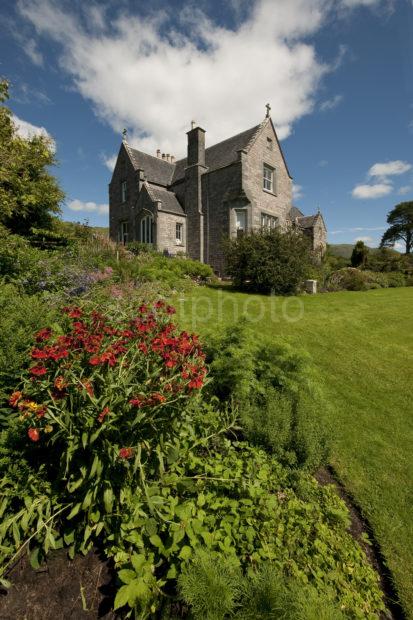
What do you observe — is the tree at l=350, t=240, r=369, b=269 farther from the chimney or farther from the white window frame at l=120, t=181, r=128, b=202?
the white window frame at l=120, t=181, r=128, b=202

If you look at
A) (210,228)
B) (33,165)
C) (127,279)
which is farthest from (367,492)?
(210,228)

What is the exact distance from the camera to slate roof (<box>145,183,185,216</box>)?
68.1 ft

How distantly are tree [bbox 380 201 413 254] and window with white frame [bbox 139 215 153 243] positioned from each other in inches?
1911

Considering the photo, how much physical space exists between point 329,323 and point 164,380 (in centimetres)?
752

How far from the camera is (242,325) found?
14.0ft

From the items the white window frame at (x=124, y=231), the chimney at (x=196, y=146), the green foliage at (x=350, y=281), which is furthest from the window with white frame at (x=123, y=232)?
the green foliage at (x=350, y=281)

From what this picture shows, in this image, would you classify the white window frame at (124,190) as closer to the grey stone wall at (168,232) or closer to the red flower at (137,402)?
the grey stone wall at (168,232)

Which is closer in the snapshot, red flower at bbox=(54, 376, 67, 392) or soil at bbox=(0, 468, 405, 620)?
soil at bbox=(0, 468, 405, 620)

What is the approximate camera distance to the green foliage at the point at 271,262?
508 inches

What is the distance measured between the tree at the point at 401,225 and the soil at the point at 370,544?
58881 mm

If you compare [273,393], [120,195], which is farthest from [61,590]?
[120,195]

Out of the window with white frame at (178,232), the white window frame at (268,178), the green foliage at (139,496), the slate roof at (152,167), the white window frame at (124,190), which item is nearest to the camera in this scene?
the green foliage at (139,496)

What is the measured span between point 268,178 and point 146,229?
9.48 metres

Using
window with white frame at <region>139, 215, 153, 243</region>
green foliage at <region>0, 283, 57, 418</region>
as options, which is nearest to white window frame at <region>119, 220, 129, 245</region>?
window with white frame at <region>139, 215, 153, 243</region>
